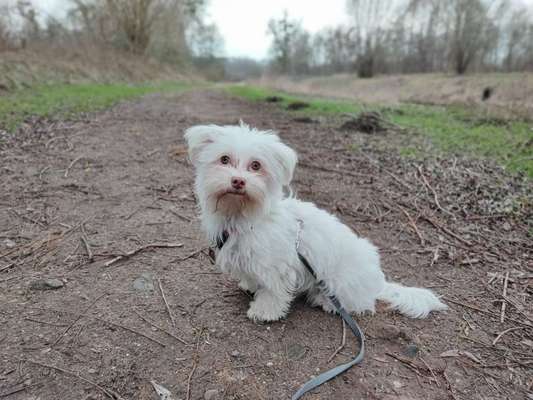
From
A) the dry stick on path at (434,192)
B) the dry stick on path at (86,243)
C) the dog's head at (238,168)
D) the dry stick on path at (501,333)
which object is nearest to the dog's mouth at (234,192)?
the dog's head at (238,168)

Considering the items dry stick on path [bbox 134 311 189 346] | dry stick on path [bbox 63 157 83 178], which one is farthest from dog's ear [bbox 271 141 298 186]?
dry stick on path [bbox 63 157 83 178]

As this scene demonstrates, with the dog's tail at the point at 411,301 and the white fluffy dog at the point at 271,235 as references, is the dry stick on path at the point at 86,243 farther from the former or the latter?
the dog's tail at the point at 411,301

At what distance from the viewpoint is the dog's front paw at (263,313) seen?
3.21 metres

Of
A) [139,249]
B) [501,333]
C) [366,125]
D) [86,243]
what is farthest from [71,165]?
[366,125]

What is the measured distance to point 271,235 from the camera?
3062mm

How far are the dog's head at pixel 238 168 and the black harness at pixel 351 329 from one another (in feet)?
1.25

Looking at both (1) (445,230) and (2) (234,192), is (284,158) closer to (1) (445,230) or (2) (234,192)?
(2) (234,192)

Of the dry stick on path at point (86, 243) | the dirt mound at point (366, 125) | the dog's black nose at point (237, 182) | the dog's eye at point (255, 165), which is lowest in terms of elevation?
the dry stick on path at point (86, 243)

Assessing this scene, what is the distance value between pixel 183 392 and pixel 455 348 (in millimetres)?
2281

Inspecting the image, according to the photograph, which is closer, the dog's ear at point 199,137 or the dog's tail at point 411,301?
the dog's ear at point 199,137

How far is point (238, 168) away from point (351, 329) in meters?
1.74

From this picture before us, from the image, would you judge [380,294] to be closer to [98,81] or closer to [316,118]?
[316,118]

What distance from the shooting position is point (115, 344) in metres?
2.79

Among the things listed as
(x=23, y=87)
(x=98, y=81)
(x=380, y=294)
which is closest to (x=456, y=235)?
(x=380, y=294)
